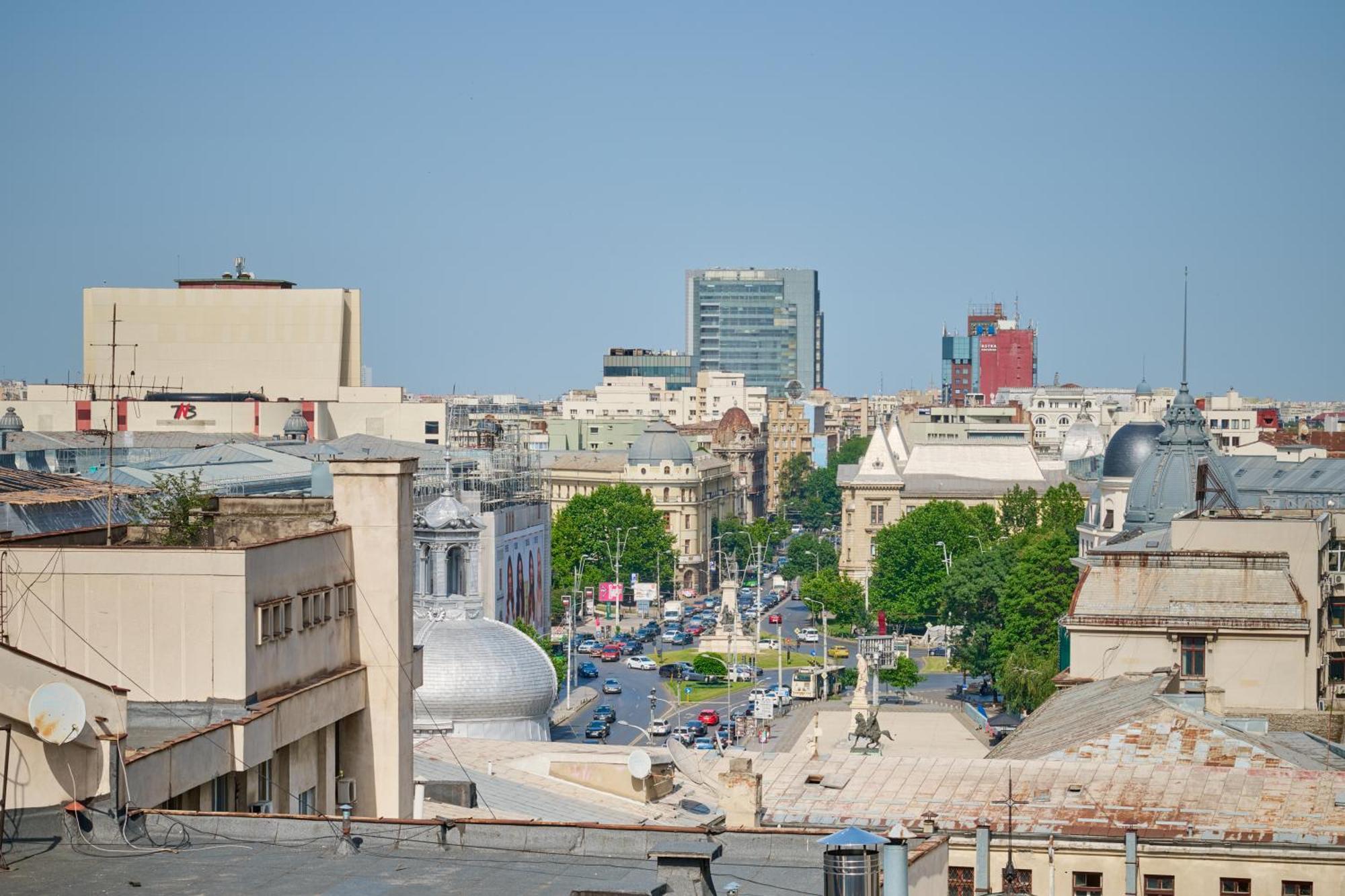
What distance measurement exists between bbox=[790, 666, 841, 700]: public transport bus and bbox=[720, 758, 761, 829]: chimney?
231 feet

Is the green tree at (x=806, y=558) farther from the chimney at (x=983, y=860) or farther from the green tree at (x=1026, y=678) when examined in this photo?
the chimney at (x=983, y=860)

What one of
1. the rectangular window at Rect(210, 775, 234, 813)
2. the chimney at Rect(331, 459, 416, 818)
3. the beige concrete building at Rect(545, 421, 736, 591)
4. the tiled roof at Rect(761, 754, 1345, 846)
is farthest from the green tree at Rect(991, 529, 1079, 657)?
the beige concrete building at Rect(545, 421, 736, 591)

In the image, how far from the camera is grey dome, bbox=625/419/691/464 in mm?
193375

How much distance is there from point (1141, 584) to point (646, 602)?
105 meters

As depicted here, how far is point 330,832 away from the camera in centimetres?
1909

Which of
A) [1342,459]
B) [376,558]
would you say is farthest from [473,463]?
[376,558]

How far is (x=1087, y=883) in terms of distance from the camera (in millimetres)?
31484

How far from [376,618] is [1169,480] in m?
62.7

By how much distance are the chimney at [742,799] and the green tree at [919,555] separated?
9463 cm

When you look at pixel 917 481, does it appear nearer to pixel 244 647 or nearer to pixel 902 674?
pixel 902 674

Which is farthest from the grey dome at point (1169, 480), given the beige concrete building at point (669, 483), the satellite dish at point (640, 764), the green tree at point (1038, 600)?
the beige concrete building at point (669, 483)

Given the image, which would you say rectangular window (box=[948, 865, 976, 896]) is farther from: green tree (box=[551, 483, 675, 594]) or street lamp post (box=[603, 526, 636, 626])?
street lamp post (box=[603, 526, 636, 626])

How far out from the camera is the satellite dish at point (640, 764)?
Answer: 139ft

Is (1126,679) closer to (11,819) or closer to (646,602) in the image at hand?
(11,819)
